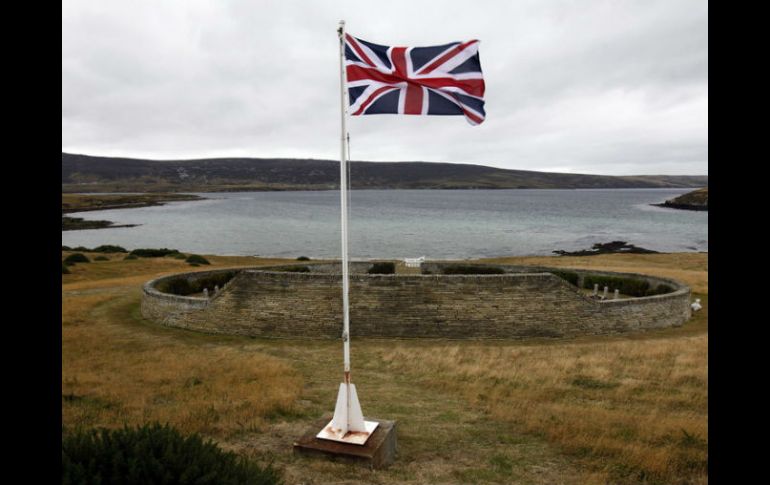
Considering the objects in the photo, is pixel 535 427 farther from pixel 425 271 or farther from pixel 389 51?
pixel 425 271

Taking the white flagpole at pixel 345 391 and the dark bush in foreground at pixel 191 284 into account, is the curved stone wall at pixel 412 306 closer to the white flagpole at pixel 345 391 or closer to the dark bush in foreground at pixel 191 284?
the dark bush in foreground at pixel 191 284

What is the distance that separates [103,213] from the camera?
138 meters

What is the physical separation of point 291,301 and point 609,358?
1074 centimetres

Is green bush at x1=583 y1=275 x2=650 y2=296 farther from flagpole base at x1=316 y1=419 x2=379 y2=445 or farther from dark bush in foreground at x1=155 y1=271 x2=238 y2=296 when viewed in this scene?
flagpole base at x1=316 y1=419 x2=379 y2=445

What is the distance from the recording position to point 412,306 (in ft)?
59.6

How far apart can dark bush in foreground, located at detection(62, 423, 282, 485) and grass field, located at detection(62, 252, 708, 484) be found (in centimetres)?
242

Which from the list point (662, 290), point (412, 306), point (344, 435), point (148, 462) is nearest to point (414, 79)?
Answer: point (344, 435)

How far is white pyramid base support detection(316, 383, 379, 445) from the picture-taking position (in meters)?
7.65

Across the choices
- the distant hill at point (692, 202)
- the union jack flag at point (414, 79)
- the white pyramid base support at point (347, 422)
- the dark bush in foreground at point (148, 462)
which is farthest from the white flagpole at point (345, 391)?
the distant hill at point (692, 202)

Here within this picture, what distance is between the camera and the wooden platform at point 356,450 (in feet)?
24.2

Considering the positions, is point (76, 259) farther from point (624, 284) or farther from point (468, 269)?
point (624, 284)
